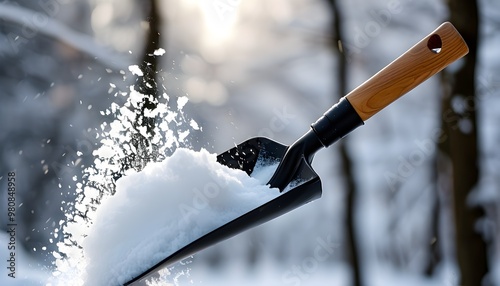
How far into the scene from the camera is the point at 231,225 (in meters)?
1.24

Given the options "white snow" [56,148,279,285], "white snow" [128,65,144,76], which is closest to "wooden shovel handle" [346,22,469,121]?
"white snow" [56,148,279,285]

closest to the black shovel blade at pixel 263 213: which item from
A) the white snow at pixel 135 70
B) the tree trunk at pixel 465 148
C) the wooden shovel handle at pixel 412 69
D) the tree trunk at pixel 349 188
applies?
the wooden shovel handle at pixel 412 69

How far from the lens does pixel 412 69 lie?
130cm

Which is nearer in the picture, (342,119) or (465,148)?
(342,119)

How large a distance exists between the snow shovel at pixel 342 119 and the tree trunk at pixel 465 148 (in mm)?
1424

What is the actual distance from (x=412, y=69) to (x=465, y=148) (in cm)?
149

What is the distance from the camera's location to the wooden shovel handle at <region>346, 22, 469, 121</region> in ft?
4.19

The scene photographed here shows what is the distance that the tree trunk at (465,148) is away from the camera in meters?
2.55

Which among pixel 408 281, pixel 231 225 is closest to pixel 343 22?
pixel 408 281

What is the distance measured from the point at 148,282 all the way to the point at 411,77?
0.90 m

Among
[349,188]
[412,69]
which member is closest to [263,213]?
[412,69]

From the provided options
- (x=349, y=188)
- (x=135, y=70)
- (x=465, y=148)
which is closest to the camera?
(x=135, y=70)

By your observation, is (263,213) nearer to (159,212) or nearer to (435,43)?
(159,212)

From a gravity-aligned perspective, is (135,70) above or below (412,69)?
above
